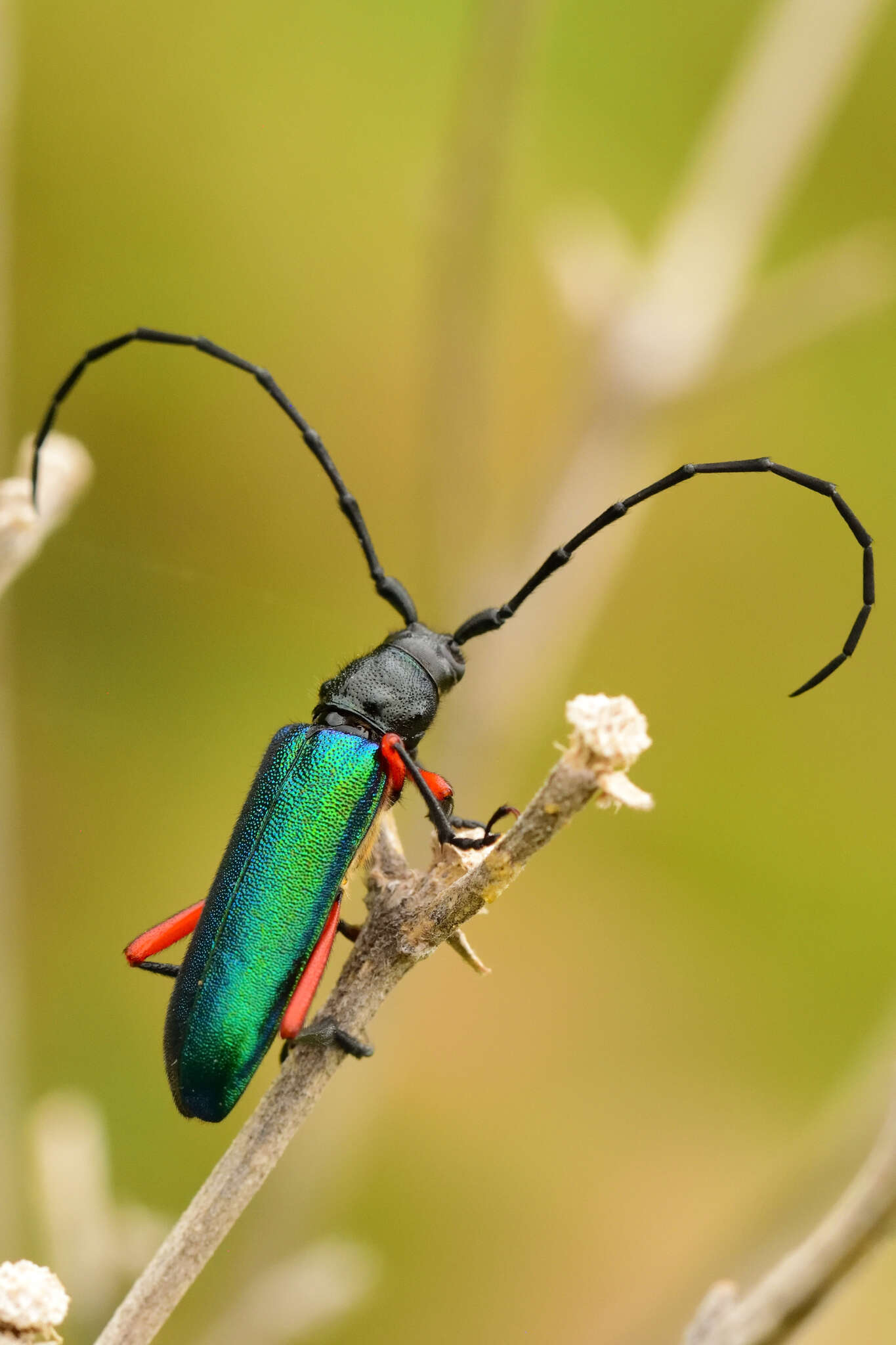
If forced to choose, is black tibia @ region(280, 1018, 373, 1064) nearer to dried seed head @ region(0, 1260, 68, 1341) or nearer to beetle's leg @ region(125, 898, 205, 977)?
dried seed head @ region(0, 1260, 68, 1341)

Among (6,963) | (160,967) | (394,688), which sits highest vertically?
(394,688)

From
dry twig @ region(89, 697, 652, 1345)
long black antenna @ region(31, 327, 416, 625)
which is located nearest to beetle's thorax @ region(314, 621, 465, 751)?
long black antenna @ region(31, 327, 416, 625)

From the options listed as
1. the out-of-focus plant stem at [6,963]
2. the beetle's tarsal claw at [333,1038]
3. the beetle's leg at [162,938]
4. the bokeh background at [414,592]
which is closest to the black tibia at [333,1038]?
the beetle's tarsal claw at [333,1038]

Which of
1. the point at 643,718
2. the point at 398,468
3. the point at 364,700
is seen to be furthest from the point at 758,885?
the point at 643,718

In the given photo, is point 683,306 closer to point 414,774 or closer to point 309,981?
point 414,774

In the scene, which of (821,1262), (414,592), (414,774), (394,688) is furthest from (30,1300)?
(414,592)

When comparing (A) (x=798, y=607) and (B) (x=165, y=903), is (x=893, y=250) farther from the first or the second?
(B) (x=165, y=903)
